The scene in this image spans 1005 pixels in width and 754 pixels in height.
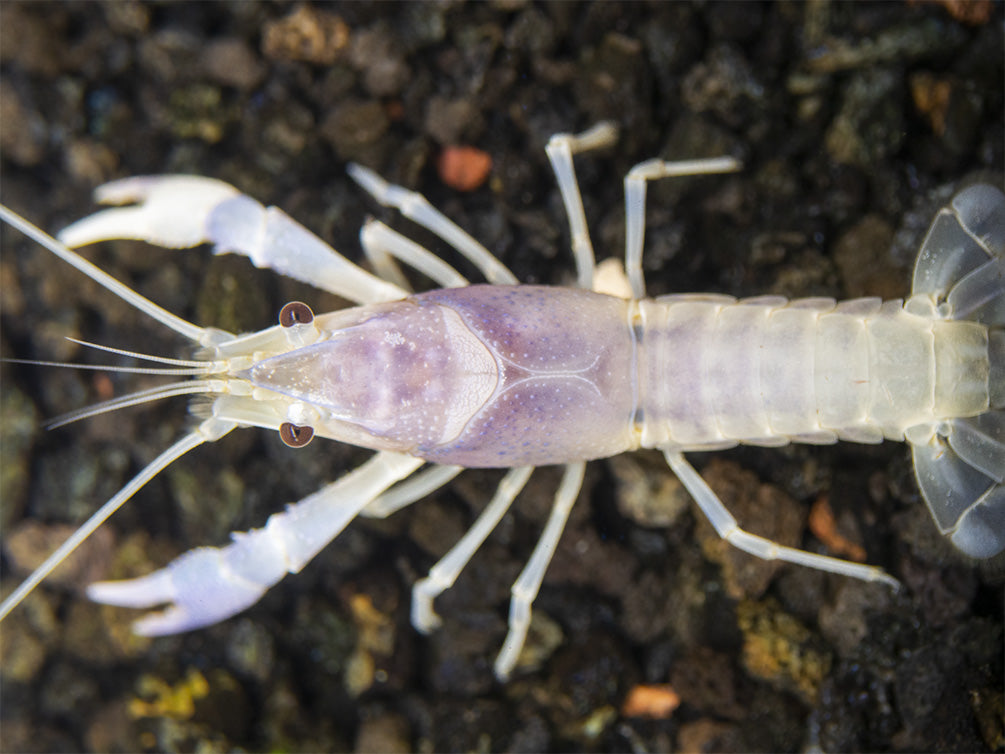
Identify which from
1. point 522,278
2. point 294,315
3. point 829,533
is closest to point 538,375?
point 522,278

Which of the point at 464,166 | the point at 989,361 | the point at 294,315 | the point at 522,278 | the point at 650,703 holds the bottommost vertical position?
the point at 650,703

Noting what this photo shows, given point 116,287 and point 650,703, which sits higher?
point 116,287

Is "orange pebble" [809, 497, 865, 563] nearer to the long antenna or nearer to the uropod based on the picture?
the uropod

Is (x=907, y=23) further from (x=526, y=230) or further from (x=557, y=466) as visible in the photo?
(x=557, y=466)

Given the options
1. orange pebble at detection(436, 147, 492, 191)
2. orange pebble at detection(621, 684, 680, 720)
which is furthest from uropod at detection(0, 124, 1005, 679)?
orange pebble at detection(621, 684, 680, 720)

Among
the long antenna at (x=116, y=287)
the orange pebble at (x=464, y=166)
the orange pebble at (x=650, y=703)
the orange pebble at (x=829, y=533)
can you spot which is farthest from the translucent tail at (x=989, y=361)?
the long antenna at (x=116, y=287)

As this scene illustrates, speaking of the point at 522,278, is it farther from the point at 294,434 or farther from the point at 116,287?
the point at 116,287

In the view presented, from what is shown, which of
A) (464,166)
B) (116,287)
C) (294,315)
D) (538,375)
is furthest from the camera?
(464,166)
